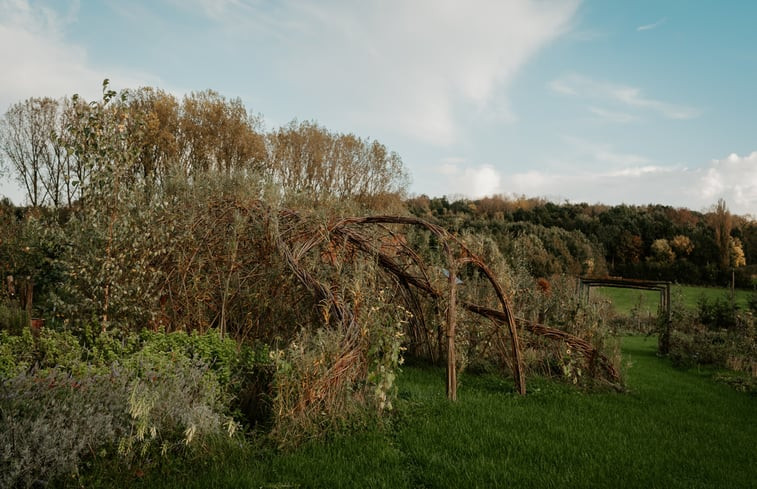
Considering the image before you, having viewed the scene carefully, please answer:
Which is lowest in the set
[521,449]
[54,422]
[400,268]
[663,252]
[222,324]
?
[521,449]

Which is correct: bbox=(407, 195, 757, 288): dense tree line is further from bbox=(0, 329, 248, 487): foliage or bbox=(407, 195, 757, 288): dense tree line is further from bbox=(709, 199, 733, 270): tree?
bbox=(0, 329, 248, 487): foliage

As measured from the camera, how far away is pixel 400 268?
25.7 ft

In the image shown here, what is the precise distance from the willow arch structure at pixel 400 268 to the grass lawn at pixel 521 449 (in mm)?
631

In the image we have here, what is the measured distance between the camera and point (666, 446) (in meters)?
4.88

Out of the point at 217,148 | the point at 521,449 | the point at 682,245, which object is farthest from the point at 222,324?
the point at 682,245

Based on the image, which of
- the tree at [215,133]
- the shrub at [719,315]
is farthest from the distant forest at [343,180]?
the shrub at [719,315]

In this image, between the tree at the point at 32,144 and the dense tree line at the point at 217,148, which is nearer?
the dense tree line at the point at 217,148

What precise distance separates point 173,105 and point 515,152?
1758 centimetres

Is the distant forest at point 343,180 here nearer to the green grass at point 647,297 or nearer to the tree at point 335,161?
the tree at point 335,161

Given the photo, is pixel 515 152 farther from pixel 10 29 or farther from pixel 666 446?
pixel 10 29

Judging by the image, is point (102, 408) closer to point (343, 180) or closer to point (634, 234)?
point (343, 180)

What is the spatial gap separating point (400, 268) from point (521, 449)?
3.83 metres

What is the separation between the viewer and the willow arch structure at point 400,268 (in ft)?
18.6

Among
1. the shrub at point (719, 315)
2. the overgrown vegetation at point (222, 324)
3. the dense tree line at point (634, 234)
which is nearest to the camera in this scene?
the overgrown vegetation at point (222, 324)
